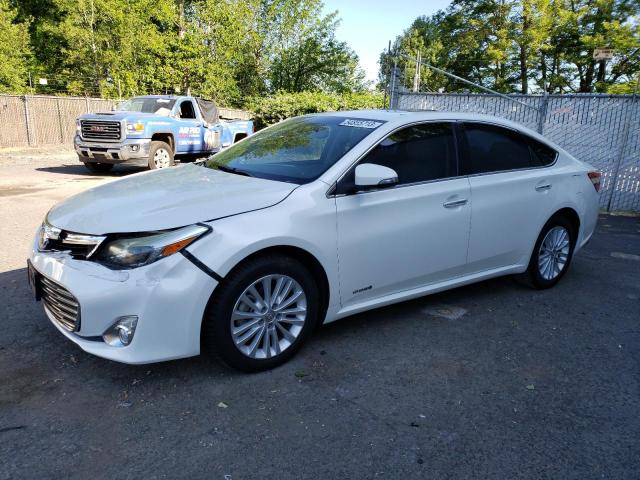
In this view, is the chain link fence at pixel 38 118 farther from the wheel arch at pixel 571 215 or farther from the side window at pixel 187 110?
the wheel arch at pixel 571 215

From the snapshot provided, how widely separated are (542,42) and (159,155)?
26.8 metres

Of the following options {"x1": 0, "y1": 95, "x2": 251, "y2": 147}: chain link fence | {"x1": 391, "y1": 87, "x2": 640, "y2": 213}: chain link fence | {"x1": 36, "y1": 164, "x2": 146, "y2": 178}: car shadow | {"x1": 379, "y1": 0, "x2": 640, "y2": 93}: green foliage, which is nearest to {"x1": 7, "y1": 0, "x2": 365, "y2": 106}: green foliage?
{"x1": 0, "y1": 95, "x2": 251, "y2": 147}: chain link fence

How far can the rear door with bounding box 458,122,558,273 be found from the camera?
4.12 m

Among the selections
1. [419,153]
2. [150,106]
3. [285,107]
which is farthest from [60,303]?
[285,107]

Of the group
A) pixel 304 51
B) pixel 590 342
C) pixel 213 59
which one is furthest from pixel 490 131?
pixel 304 51

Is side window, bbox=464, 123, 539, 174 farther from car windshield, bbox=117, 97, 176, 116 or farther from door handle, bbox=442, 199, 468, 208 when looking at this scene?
car windshield, bbox=117, 97, 176, 116

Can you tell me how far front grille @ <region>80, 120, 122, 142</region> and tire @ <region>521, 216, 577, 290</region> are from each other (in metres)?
10.0

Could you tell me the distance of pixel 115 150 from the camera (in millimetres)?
11742

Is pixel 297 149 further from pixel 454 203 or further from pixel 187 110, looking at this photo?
pixel 187 110

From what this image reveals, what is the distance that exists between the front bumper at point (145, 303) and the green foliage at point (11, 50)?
96.1ft

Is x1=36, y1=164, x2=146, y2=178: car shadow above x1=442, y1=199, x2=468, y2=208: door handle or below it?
below

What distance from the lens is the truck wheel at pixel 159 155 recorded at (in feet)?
40.5

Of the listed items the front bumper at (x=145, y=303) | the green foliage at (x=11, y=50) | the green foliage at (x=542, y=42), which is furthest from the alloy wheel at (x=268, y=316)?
the green foliage at (x=11, y=50)

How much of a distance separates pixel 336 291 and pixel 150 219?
50.3 inches
